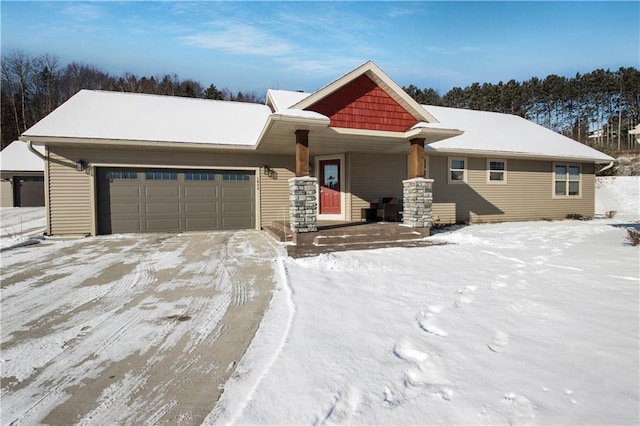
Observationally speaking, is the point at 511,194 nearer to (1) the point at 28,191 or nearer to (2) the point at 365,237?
(2) the point at 365,237

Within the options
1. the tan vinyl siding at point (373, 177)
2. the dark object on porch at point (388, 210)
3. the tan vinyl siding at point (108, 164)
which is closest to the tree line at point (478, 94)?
the tan vinyl siding at point (108, 164)

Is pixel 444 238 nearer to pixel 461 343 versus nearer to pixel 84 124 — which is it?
pixel 461 343

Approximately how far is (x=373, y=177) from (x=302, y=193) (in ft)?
14.6

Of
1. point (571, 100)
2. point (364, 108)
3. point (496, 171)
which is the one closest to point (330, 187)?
point (364, 108)

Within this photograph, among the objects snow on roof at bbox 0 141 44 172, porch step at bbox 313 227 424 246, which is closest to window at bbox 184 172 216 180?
porch step at bbox 313 227 424 246

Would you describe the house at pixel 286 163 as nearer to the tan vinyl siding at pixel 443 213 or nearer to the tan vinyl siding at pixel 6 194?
the tan vinyl siding at pixel 443 213

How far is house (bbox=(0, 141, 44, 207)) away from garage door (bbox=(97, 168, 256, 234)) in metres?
11.2

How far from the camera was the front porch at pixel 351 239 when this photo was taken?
20.9 ft

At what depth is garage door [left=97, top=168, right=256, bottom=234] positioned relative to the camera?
29.9 feet

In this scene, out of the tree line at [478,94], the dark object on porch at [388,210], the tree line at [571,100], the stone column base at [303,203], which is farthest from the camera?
the tree line at [571,100]

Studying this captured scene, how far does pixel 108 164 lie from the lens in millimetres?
8922

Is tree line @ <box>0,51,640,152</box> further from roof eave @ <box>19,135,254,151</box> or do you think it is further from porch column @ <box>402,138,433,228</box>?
porch column @ <box>402,138,433,228</box>

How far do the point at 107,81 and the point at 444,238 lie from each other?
38249mm

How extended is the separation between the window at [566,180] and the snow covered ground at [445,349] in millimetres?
9659
